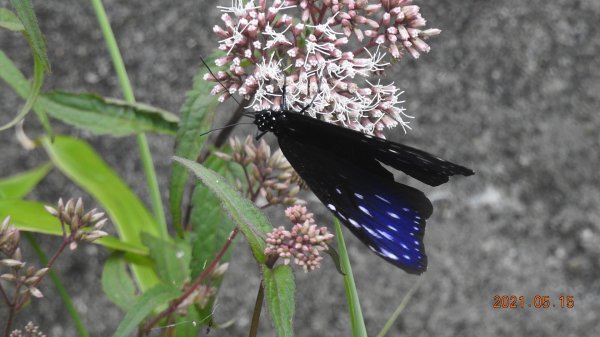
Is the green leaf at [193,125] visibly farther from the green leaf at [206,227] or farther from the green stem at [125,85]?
the green stem at [125,85]

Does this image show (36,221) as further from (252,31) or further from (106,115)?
(252,31)

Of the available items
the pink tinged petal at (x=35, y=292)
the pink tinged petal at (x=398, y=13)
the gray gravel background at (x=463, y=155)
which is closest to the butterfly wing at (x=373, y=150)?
the pink tinged petal at (x=398, y=13)

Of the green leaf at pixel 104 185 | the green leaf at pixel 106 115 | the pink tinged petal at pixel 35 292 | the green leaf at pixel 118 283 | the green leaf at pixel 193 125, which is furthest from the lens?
the green leaf at pixel 104 185

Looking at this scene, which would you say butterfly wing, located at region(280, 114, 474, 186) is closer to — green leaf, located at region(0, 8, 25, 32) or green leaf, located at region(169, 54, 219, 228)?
green leaf, located at region(169, 54, 219, 228)

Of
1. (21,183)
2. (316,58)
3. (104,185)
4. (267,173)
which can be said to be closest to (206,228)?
(267,173)

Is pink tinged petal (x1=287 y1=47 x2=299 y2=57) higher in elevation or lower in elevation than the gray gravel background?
higher
